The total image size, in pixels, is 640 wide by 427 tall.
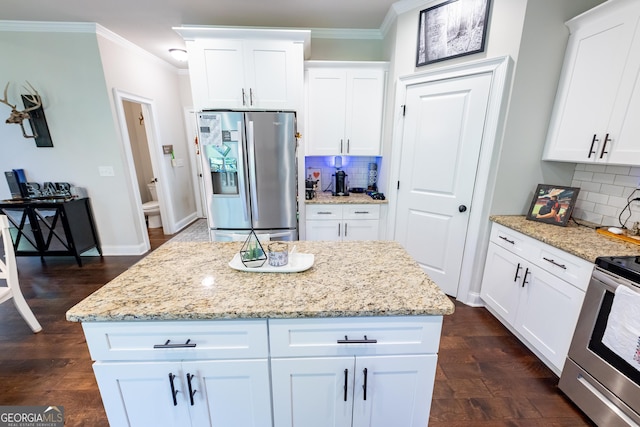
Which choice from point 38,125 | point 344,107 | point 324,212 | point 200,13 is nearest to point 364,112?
point 344,107

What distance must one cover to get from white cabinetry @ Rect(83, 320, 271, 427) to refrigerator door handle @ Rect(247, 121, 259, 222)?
177 cm

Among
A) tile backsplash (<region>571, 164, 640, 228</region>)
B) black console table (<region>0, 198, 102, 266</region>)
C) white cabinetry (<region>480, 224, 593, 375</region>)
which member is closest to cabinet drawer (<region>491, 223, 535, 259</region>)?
white cabinetry (<region>480, 224, 593, 375</region>)

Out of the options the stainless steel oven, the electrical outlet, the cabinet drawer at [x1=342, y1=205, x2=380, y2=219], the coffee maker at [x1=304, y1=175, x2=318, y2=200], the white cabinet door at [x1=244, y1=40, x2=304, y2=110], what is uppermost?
the white cabinet door at [x1=244, y1=40, x2=304, y2=110]

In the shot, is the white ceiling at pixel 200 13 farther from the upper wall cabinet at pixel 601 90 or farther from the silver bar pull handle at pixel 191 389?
the silver bar pull handle at pixel 191 389

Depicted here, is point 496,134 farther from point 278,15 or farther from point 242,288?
point 278,15

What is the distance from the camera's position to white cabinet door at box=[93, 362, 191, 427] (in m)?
0.96

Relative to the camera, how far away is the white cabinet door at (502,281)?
188 cm

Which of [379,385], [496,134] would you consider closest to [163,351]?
[379,385]

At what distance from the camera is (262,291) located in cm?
102

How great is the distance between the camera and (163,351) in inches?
37.1

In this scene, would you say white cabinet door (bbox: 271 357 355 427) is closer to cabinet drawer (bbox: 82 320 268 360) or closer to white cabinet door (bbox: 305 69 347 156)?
cabinet drawer (bbox: 82 320 268 360)

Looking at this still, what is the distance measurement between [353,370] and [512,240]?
1.68m

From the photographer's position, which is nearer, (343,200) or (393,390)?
(393,390)

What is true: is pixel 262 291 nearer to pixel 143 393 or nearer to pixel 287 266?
pixel 287 266
